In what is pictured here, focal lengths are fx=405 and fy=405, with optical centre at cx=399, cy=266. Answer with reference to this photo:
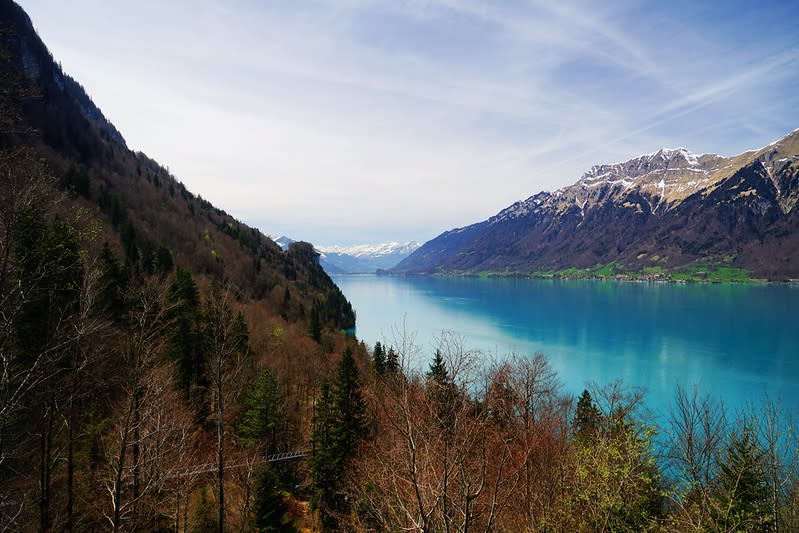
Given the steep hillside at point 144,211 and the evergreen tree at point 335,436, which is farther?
the steep hillside at point 144,211

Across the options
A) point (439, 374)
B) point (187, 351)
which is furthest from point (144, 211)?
point (439, 374)

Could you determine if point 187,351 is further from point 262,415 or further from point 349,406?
point 349,406

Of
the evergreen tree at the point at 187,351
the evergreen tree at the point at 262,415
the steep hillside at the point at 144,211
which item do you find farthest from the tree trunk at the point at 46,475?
the steep hillside at the point at 144,211

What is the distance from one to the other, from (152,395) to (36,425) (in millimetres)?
9155

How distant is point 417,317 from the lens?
10444cm

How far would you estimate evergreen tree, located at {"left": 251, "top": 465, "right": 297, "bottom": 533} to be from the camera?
1603 centimetres

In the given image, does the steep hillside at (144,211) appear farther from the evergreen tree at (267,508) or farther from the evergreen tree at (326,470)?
the evergreen tree at (267,508)

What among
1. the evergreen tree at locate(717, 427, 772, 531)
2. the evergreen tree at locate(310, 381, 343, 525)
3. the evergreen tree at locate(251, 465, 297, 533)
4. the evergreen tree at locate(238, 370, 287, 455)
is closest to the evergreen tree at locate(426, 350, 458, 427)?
the evergreen tree at locate(717, 427, 772, 531)

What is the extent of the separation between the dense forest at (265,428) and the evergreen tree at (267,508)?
11 cm

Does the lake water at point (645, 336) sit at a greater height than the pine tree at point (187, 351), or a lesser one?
lesser

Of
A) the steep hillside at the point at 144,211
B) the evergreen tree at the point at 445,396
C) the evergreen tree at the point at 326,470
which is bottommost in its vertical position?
the evergreen tree at the point at 326,470

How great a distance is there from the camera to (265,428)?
81.4 feet

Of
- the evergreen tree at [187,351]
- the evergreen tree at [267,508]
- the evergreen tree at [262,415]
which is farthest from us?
the evergreen tree at [262,415]

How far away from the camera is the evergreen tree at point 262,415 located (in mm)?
23812
